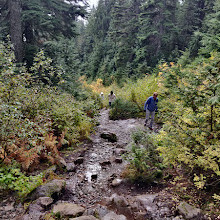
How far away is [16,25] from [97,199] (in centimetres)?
1056

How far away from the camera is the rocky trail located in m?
2.92

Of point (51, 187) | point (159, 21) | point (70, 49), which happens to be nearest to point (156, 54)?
point (159, 21)

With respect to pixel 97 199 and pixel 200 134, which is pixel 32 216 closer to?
pixel 97 199

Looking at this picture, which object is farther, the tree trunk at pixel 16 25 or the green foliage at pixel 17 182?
the tree trunk at pixel 16 25

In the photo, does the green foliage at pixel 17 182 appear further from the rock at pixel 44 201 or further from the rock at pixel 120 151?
the rock at pixel 120 151

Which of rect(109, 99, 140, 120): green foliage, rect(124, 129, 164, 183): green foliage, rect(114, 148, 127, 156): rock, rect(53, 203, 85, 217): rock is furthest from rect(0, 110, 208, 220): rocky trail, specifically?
rect(109, 99, 140, 120): green foliage

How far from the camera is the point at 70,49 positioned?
13.0m

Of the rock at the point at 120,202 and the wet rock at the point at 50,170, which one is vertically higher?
the wet rock at the point at 50,170

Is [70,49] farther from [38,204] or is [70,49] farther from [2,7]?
[38,204]

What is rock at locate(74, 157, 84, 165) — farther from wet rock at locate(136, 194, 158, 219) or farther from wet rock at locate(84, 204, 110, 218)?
wet rock at locate(136, 194, 158, 219)

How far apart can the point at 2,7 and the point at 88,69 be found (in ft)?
90.3

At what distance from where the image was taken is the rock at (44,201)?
313 cm

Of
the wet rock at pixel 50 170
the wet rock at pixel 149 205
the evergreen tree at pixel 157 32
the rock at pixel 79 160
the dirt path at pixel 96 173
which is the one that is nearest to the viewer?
the wet rock at pixel 149 205

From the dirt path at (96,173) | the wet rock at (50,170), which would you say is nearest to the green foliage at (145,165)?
the dirt path at (96,173)
